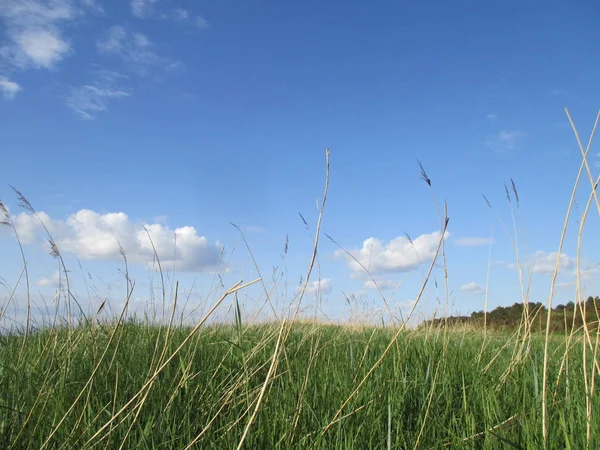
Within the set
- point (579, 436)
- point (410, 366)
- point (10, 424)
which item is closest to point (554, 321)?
point (410, 366)

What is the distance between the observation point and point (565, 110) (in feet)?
5.91

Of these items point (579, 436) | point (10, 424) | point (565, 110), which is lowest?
point (10, 424)

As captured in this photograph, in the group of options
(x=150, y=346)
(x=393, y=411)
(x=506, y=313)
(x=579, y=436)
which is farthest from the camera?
(x=506, y=313)

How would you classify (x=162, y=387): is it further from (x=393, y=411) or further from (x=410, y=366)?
(x=410, y=366)

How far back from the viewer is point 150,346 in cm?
331

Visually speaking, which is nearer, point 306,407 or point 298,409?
point 298,409

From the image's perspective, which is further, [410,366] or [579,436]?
[410,366]

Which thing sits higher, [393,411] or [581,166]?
[581,166]

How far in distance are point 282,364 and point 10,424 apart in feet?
4.47

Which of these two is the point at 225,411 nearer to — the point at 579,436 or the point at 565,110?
the point at 579,436

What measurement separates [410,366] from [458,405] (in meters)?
0.49

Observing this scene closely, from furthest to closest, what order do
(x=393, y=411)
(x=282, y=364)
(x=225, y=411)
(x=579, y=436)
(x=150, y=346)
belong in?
(x=150, y=346) → (x=282, y=364) → (x=225, y=411) → (x=393, y=411) → (x=579, y=436)

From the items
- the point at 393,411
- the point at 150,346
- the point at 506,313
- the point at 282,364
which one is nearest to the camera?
the point at 393,411

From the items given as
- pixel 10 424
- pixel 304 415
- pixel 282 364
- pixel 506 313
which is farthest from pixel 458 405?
pixel 506 313
